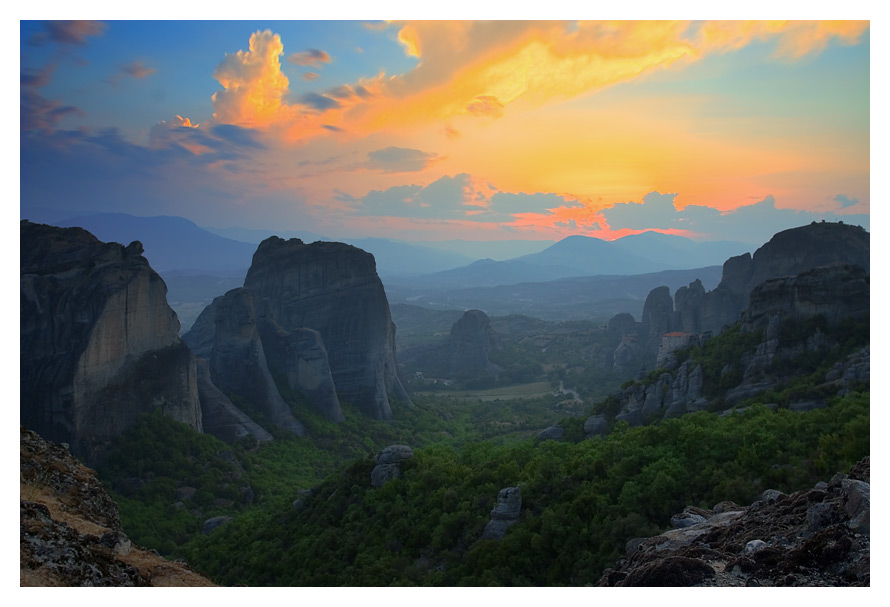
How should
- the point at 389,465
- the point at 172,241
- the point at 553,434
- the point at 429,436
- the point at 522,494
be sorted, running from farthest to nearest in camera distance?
1. the point at 172,241
2. the point at 429,436
3. the point at 553,434
4. the point at 389,465
5. the point at 522,494

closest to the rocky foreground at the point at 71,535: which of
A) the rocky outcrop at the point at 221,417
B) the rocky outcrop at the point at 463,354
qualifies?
the rocky outcrop at the point at 221,417

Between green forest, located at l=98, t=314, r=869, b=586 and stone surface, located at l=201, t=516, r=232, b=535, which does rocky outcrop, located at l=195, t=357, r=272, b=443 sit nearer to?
green forest, located at l=98, t=314, r=869, b=586

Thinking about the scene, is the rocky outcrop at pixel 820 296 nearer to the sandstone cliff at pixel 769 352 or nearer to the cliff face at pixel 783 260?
the sandstone cliff at pixel 769 352

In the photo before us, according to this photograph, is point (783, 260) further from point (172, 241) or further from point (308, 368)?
point (172, 241)

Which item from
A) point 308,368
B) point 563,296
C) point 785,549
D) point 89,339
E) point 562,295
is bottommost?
point 308,368

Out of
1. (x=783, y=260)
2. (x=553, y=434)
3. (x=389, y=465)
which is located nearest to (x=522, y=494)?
(x=389, y=465)

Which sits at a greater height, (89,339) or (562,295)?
(562,295)
